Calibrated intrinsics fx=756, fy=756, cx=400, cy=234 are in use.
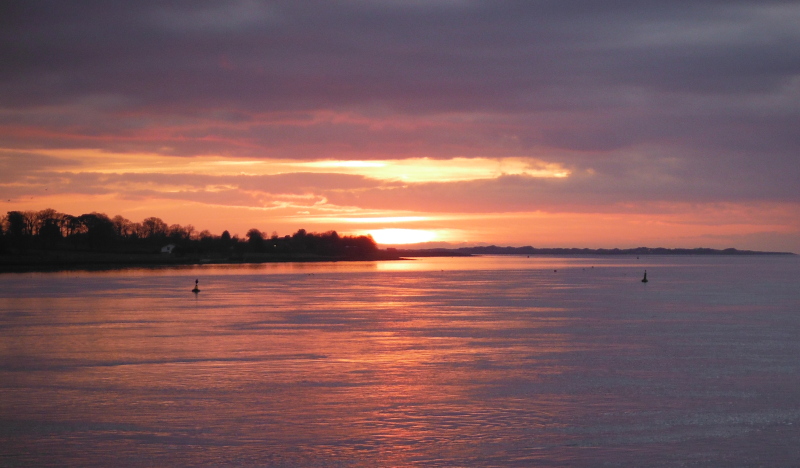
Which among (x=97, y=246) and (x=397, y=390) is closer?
(x=397, y=390)

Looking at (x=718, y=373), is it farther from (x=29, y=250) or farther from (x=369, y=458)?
(x=29, y=250)

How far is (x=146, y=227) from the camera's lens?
197125 millimetres

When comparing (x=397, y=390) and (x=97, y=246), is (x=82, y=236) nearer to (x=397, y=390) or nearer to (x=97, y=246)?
(x=97, y=246)

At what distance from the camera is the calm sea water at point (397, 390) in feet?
42.4

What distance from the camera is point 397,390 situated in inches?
704

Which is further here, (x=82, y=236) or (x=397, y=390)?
(x=82, y=236)

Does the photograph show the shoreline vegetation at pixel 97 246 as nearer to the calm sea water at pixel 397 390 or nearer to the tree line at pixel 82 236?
the tree line at pixel 82 236

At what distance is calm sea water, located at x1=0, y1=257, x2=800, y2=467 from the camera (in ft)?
42.4

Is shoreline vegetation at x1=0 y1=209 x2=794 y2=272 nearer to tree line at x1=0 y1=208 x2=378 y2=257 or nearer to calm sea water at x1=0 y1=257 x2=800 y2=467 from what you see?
tree line at x1=0 y1=208 x2=378 y2=257

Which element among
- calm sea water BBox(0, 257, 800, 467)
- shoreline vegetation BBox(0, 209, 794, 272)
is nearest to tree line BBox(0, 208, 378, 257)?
shoreline vegetation BBox(0, 209, 794, 272)

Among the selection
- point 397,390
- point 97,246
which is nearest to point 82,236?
point 97,246

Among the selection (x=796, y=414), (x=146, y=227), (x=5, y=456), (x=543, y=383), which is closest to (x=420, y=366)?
(x=543, y=383)

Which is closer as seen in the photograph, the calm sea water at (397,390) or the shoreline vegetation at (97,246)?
the calm sea water at (397,390)

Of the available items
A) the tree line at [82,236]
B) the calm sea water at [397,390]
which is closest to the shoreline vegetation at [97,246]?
the tree line at [82,236]
